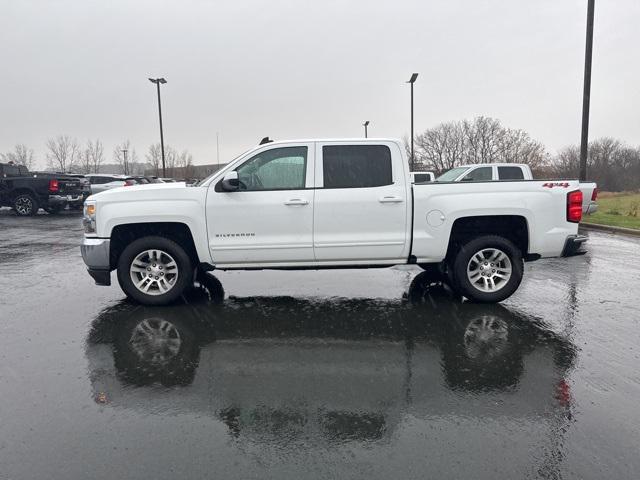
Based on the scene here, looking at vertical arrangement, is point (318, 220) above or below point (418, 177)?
below

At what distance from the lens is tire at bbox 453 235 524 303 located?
6.05 m

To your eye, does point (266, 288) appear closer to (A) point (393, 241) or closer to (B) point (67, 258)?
(A) point (393, 241)

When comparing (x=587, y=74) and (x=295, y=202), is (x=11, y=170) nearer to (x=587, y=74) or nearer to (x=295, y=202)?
(x=295, y=202)

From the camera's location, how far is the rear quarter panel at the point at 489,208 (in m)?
5.98

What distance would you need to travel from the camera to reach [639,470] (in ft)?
8.86

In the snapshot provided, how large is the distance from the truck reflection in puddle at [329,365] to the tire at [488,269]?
212mm

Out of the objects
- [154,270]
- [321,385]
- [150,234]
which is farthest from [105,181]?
[321,385]

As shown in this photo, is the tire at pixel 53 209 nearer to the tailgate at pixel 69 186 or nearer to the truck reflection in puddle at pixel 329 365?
the tailgate at pixel 69 186

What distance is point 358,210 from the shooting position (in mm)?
5977

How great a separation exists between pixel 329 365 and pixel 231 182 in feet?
8.63

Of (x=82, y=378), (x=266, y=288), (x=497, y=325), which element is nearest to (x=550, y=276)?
(x=497, y=325)

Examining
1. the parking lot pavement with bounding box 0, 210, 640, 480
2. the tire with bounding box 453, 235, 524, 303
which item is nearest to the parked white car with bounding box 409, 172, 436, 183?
the tire with bounding box 453, 235, 524, 303

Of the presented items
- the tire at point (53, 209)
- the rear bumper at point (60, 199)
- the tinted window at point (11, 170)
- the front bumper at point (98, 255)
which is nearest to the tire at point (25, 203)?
the rear bumper at point (60, 199)

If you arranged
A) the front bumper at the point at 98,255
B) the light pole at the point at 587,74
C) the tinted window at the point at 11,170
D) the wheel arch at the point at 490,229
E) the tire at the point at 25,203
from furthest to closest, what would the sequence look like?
1. the tinted window at the point at 11,170
2. the tire at the point at 25,203
3. the light pole at the point at 587,74
4. the wheel arch at the point at 490,229
5. the front bumper at the point at 98,255
